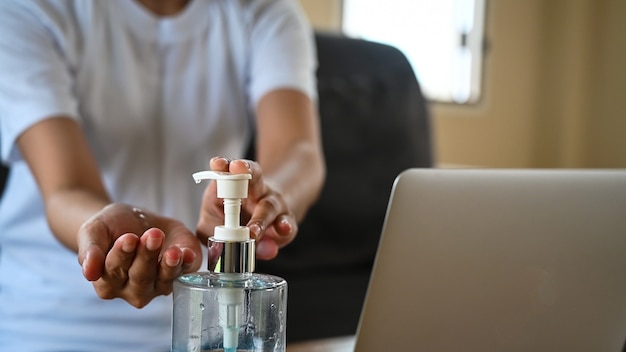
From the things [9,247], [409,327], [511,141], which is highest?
[409,327]

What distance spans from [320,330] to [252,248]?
2.92ft

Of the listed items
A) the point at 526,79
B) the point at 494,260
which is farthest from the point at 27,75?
the point at 526,79

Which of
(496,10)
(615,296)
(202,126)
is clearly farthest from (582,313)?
(496,10)

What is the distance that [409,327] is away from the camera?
51 cm

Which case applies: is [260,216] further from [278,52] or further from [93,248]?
[278,52]

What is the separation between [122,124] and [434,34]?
2.83m

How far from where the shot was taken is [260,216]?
521mm

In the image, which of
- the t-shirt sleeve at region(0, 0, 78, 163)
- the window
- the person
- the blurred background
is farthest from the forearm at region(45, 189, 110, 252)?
the blurred background

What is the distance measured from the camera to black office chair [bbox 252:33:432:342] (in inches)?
51.1

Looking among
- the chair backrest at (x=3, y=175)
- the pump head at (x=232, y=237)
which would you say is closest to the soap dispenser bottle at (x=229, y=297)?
the pump head at (x=232, y=237)

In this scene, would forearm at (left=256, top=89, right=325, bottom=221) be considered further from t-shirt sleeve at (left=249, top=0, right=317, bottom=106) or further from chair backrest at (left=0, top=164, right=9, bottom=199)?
chair backrest at (left=0, top=164, right=9, bottom=199)

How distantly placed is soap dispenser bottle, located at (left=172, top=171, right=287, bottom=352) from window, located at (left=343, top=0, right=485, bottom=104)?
9.75 ft

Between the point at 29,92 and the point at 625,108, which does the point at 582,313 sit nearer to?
the point at 29,92

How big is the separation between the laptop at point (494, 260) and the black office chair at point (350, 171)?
759 millimetres
